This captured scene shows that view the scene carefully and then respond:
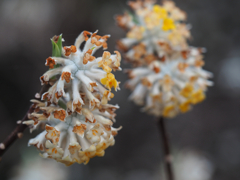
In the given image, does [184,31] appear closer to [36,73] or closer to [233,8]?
[36,73]

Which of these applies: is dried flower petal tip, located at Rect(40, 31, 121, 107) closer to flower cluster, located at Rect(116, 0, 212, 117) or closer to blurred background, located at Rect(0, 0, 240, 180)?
flower cluster, located at Rect(116, 0, 212, 117)

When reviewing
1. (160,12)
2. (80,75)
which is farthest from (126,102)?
(80,75)

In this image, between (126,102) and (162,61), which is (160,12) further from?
(126,102)

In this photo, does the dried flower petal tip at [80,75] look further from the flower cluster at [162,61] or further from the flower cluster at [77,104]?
the flower cluster at [162,61]

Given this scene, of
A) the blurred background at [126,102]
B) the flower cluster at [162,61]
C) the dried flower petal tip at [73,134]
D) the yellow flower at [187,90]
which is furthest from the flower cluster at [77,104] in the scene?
the blurred background at [126,102]

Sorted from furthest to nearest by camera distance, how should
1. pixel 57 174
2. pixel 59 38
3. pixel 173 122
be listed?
pixel 173 122
pixel 57 174
pixel 59 38

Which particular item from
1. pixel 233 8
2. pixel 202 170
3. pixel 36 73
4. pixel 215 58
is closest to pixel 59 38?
pixel 36 73
